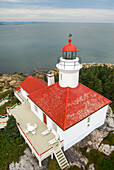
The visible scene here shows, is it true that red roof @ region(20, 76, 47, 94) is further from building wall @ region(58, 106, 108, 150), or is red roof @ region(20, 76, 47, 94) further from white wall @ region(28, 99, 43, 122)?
building wall @ region(58, 106, 108, 150)

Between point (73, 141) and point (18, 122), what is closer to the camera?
point (73, 141)

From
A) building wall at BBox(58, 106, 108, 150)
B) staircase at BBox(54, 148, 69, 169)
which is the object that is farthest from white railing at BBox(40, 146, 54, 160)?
building wall at BBox(58, 106, 108, 150)

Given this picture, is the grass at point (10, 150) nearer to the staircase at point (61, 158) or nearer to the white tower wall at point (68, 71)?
the staircase at point (61, 158)

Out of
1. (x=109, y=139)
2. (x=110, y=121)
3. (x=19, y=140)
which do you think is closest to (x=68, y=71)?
(x=109, y=139)

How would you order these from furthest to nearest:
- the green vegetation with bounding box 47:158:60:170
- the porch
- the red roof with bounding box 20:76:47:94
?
the red roof with bounding box 20:76:47:94 < the green vegetation with bounding box 47:158:60:170 < the porch

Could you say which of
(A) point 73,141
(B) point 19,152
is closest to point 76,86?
(A) point 73,141

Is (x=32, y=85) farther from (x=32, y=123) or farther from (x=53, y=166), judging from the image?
(x=53, y=166)

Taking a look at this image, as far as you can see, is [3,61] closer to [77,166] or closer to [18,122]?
[18,122]

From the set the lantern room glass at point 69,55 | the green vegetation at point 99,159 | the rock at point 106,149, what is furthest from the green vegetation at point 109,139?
the lantern room glass at point 69,55
